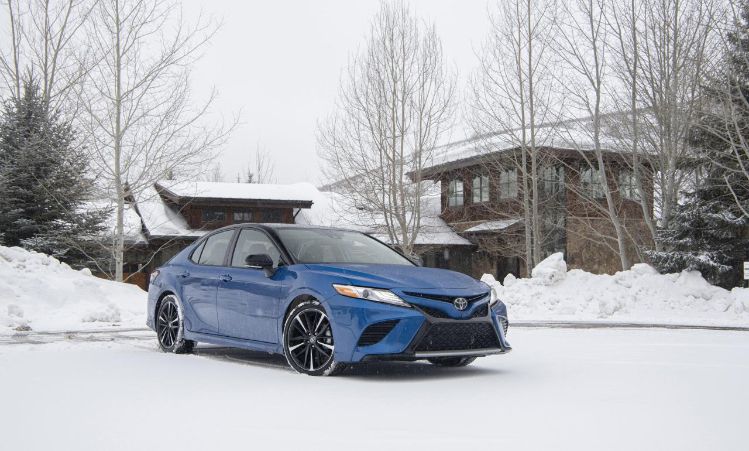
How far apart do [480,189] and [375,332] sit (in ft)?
108

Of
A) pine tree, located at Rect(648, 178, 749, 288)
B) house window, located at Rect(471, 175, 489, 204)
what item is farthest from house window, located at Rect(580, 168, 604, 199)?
pine tree, located at Rect(648, 178, 749, 288)

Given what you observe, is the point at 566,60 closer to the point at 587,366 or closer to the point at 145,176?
the point at 145,176

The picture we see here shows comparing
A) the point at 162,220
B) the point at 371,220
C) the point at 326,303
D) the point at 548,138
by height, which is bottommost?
the point at 326,303

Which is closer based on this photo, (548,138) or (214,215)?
(548,138)

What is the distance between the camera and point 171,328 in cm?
968

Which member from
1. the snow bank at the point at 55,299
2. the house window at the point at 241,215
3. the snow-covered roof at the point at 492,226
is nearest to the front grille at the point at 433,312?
the snow bank at the point at 55,299

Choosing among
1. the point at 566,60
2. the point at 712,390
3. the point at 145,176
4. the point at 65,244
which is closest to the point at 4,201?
the point at 65,244

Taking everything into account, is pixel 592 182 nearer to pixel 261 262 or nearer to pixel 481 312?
pixel 481 312

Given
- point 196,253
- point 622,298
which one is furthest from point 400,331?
point 622,298

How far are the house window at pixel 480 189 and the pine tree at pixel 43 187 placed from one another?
19.2 metres

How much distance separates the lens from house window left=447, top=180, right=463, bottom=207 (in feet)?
136

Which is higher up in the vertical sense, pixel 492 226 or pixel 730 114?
pixel 730 114

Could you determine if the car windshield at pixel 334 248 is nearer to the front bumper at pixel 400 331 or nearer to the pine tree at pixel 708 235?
the front bumper at pixel 400 331

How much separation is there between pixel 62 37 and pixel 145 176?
7.57m
